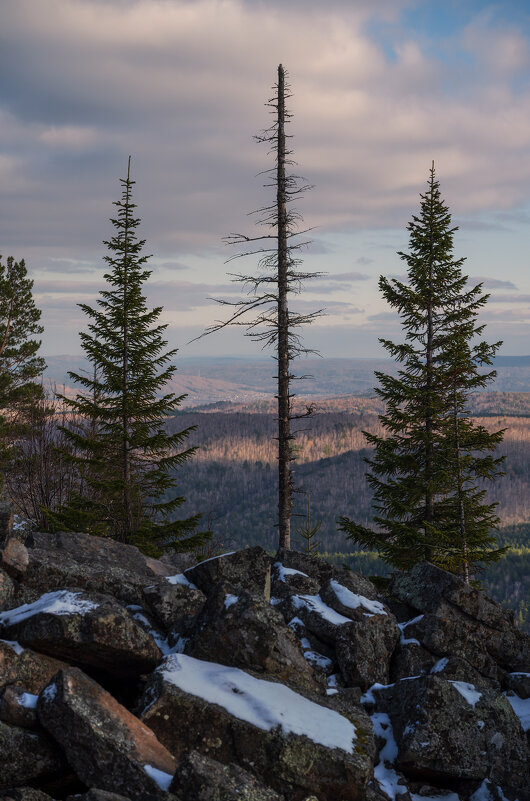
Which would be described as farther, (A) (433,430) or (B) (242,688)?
(A) (433,430)

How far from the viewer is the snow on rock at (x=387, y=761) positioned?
7957 mm

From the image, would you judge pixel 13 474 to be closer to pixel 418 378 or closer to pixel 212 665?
pixel 418 378

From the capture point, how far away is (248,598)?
8.87m

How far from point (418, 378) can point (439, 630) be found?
1292 centimetres

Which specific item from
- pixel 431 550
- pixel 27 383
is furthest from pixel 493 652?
pixel 27 383

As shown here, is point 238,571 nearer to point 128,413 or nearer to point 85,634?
point 85,634

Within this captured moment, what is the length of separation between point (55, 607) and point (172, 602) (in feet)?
8.78

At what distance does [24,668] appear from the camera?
7426 millimetres

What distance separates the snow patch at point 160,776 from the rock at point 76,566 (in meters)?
4.25

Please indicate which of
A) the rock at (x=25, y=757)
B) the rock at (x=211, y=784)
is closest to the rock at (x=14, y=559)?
the rock at (x=25, y=757)

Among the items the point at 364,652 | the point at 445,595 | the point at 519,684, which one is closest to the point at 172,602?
the point at 364,652

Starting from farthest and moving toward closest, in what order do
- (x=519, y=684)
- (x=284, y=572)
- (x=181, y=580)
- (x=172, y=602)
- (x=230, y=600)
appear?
(x=284, y=572) < (x=181, y=580) < (x=519, y=684) < (x=172, y=602) < (x=230, y=600)

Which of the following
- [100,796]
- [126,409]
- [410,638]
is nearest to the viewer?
[100,796]

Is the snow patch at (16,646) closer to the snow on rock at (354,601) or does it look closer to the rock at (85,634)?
the rock at (85,634)
